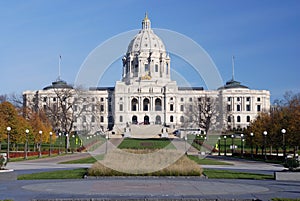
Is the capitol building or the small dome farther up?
the small dome

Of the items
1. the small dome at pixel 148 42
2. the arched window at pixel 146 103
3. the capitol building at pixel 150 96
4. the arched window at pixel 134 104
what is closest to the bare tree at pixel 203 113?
the capitol building at pixel 150 96

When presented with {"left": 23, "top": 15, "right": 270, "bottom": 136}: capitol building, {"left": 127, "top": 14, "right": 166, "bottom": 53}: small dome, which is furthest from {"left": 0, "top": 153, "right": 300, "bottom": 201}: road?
{"left": 127, "top": 14, "right": 166, "bottom": 53}: small dome

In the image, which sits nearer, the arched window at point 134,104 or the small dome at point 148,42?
the small dome at point 148,42

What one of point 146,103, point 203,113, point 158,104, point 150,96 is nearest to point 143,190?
point 203,113

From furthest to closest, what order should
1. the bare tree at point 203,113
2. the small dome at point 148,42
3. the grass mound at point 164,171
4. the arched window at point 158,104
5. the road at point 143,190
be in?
1. the arched window at point 158,104
2. the small dome at point 148,42
3. the bare tree at point 203,113
4. the grass mound at point 164,171
5. the road at point 143,190

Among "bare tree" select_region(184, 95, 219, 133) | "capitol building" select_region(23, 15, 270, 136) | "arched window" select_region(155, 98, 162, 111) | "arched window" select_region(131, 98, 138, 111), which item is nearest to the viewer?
"bare tree" select_region(184, 95, 219, 133)

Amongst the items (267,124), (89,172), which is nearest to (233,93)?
(267,124)

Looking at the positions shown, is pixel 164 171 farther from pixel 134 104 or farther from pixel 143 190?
pixel 134 104

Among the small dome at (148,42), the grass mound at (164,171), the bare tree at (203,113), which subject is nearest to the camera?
the grass mound at (164,171)

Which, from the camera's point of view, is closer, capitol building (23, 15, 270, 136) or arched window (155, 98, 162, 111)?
capitol building (23, 15, 270, 136)

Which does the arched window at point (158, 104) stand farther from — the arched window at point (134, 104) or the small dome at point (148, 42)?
the small dome at point (148, 42)

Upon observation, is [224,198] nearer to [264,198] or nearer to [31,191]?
[264,198]

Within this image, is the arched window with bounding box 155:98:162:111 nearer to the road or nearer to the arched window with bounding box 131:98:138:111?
the arched window with bounding box 131:98:138:111

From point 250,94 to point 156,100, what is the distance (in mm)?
28147
